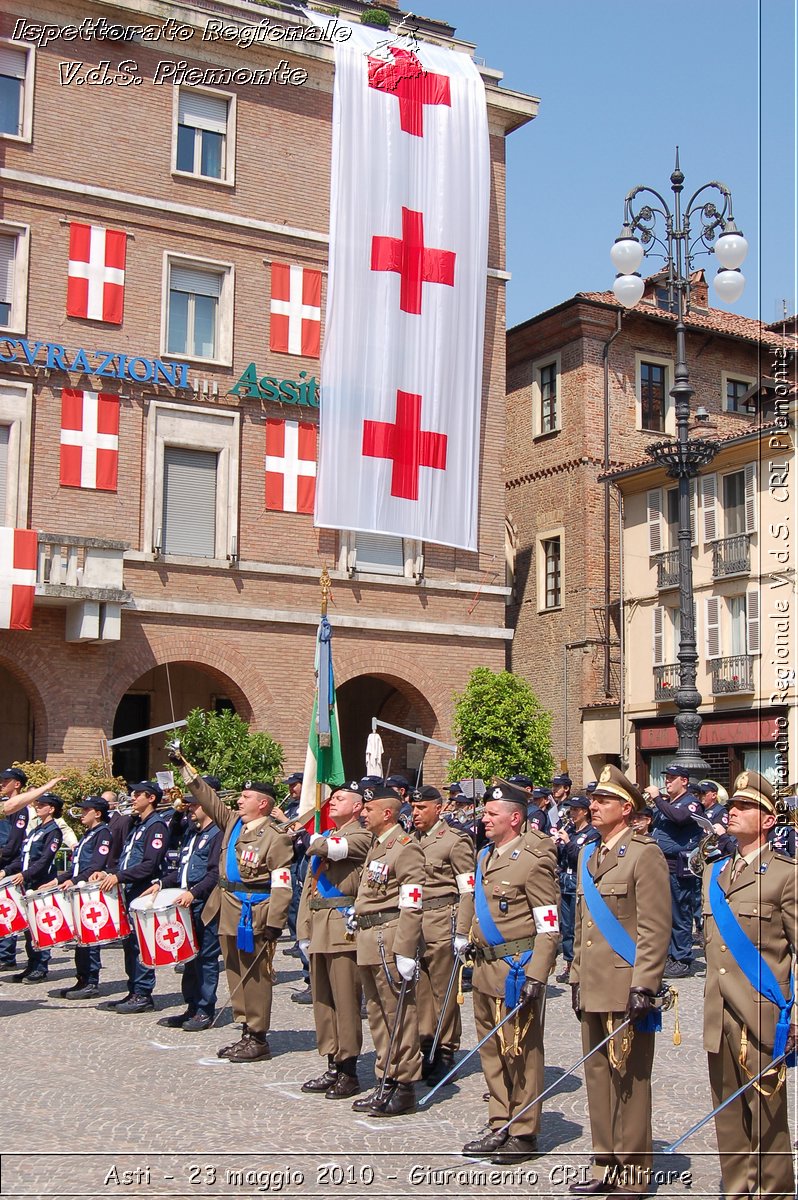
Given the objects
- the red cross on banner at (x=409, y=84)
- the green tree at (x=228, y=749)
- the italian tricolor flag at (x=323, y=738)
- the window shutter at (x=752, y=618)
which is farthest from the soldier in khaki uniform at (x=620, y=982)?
the window shutter at (x=752, y=618)

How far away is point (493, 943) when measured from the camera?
313 inches

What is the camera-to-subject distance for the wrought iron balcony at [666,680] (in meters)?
32.4

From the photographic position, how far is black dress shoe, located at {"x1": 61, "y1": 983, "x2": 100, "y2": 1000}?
13.4 metres

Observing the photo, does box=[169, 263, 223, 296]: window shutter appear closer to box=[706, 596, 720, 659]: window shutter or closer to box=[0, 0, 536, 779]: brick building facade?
box=[0, 0, 536, 779]: brick building facade

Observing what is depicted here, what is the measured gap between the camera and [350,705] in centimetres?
3175

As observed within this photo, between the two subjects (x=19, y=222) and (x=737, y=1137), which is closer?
(x=737, y=1137)

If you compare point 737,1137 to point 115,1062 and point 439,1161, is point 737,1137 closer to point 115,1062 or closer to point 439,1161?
point 439,1161

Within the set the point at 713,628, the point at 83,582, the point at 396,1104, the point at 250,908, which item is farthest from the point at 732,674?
the point at 396,1104

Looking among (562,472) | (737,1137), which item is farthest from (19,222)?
(737,1137)

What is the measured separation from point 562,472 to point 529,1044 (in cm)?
2780

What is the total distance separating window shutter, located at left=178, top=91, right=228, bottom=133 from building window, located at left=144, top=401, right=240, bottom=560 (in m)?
5.74

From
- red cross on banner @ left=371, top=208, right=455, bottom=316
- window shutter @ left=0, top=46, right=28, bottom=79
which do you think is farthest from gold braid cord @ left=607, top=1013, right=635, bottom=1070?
window shutter @ left=0, top=46, right=28, bottom=79

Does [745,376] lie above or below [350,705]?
above

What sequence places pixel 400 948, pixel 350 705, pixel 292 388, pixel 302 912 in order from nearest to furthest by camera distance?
pixel 400 948, pixel 302 912, pixel 292 388, pixel 350 705
